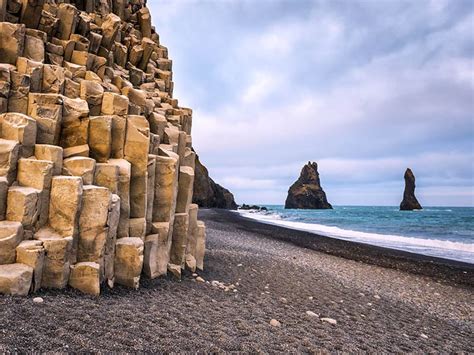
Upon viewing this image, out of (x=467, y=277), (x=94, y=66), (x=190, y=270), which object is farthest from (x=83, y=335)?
(x=467, y=277)

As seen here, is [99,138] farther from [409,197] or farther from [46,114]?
[409,197]

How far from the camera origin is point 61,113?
36.6ft

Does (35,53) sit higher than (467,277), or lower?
higher

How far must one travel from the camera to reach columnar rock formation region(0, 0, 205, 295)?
9.05 meters

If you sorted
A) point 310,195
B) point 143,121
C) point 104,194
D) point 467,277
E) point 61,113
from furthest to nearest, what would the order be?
point 310,195
point 467,277
point 143,121
point 61,113
point 104,194

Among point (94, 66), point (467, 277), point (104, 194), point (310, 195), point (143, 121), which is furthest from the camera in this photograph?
point (310, 195)

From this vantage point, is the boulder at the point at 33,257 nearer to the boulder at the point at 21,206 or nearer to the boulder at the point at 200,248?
the boulder at the point at 21,206

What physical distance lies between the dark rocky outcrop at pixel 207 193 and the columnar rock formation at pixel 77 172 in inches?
2567

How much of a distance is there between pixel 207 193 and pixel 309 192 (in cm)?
10409

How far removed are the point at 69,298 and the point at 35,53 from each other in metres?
10.4

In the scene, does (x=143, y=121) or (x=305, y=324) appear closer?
(x=305, y=324)

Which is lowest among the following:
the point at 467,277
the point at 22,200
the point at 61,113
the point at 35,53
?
the point at 467,277

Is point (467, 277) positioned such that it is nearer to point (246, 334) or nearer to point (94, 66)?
point (246, 334)

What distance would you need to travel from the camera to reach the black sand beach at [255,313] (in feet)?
23.3
